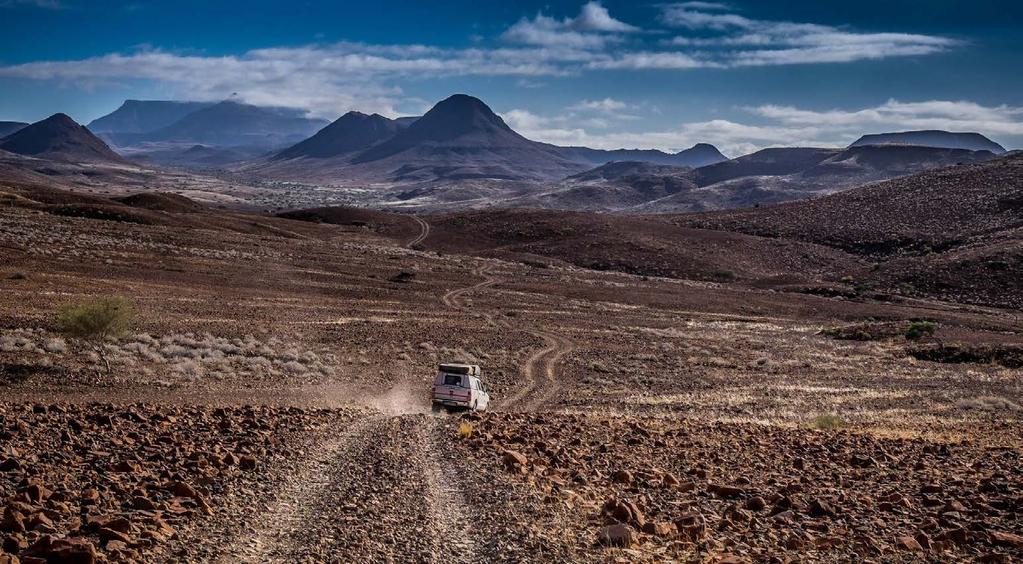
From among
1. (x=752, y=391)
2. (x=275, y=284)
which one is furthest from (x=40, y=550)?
(x=275, y=284)

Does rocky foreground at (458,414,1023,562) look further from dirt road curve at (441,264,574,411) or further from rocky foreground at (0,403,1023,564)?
dirt road curve at (441,264,574,411)

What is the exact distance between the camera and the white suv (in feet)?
74.1

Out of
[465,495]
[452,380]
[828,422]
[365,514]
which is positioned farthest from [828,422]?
[365,514]

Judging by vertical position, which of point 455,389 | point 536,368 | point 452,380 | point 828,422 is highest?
point 452,380

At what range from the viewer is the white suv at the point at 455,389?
22578mm

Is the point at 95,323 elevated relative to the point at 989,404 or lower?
elevated

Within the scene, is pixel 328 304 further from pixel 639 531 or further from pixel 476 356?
pixel 639 531

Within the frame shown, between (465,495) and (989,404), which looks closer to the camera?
(465,495)

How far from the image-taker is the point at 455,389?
2261 centimetres

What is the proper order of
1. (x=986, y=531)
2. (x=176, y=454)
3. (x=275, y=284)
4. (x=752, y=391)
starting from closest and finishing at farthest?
(x=986, y=531) → (x=176, y=454) → (x=752, y=391) → (x=275, y=284)

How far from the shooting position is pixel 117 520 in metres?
7.75

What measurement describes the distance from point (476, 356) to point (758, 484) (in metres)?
23.6

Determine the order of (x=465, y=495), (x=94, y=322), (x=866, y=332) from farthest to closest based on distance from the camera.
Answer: (x=866, y=332) → (x=94, y=322) → (x=465, y=495)

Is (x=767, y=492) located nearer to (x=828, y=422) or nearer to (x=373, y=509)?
(x=373, y=509)
